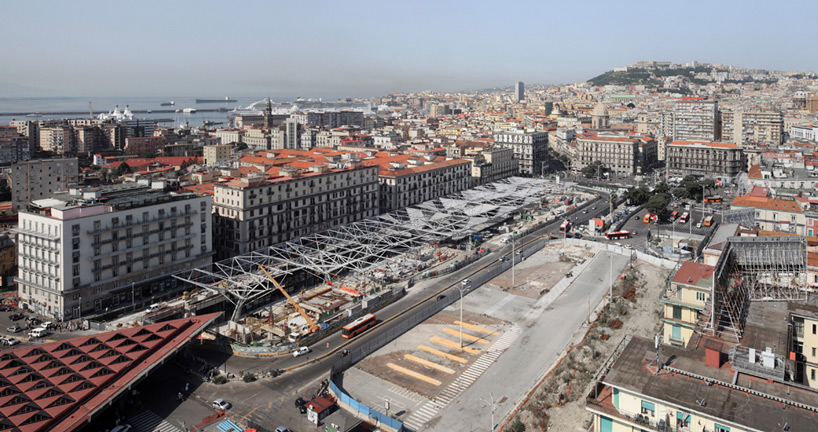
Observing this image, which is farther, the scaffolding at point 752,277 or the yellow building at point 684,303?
the yellow building at point 684,303

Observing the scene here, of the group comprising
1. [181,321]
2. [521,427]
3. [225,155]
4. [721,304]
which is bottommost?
[521,427]

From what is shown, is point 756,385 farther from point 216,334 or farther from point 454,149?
point 454,149

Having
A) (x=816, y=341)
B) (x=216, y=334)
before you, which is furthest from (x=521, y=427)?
(x=216, y=334)

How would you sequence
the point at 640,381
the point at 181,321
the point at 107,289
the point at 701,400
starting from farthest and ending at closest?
1. the point at 107,289
2. the point at 181,321
3. the point at 640,381
4. the point at 701,400

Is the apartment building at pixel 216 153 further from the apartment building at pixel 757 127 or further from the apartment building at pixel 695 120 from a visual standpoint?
the apartment building at pixel 757 127

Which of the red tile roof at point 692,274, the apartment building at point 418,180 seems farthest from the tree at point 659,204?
the red tile roof at point 692,274

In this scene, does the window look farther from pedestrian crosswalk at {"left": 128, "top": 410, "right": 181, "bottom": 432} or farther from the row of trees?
the row of trees

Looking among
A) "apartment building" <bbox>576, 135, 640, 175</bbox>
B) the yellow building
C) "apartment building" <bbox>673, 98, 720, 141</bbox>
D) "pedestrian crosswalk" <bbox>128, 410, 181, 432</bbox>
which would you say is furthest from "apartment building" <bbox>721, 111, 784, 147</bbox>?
"pedestrian crosswalk" <bbox>128, 410, 181, 432</bbox>
